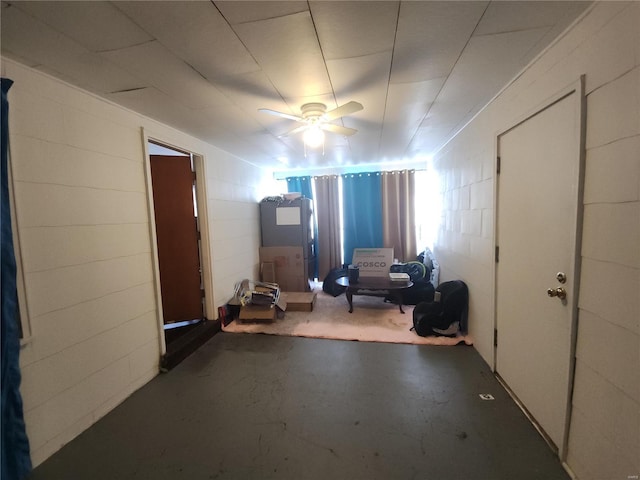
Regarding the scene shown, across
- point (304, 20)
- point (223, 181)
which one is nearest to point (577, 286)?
point (304, 20)

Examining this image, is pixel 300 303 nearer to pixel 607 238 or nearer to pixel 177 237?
pixel 177 237

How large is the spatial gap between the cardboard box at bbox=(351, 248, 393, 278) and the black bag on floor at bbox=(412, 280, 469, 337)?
36.6 inches

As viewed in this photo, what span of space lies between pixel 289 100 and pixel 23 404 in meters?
2.50

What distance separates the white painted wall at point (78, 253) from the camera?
144cm

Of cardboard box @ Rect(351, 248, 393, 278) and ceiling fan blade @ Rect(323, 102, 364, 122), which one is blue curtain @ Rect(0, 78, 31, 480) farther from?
cardboard box @ Rect(351, 248, 393, 278)

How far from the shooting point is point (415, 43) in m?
1.38

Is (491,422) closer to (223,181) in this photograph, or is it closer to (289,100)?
(289,100)

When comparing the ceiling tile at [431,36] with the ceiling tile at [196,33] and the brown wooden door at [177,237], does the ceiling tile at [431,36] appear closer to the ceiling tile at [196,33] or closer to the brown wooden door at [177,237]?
the ceiling tile at [196,33]

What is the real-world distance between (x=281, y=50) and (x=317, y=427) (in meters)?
2.29

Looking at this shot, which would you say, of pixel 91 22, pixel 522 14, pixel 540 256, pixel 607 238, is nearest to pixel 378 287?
pixel 540 256

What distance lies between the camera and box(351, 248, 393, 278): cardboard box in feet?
12.4

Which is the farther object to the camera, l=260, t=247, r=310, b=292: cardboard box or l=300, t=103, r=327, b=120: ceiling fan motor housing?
l=260, t=247, r=310, b=292: cardboard box

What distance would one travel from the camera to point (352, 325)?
321cm

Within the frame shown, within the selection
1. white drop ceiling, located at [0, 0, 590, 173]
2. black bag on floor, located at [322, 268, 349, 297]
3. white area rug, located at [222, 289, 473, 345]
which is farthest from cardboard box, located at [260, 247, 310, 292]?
white drop ceiling, located at [0, 0, 590, 173]
